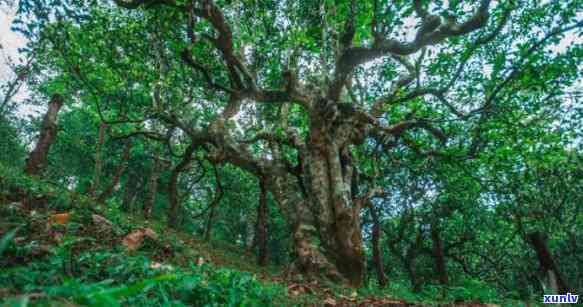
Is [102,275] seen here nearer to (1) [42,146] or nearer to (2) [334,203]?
(2) [334,203]

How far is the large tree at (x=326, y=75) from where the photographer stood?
7266 mm

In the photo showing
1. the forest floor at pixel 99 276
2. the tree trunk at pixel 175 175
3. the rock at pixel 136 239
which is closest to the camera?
the forest floor at pixel 99 276

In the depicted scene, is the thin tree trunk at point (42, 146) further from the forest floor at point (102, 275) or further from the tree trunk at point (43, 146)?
the forest floor at point (102, 275)

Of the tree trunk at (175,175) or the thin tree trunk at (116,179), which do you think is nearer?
the tree trunk at (175,175)

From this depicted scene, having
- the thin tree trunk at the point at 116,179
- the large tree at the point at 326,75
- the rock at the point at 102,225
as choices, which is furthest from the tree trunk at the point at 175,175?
the rock at the point at 102,225

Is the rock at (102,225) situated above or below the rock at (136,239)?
above

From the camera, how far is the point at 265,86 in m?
11.7

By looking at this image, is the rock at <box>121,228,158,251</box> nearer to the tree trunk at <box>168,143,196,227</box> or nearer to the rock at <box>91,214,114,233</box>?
the rock at <box>91,214,114,233</box>

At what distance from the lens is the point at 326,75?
9.17m

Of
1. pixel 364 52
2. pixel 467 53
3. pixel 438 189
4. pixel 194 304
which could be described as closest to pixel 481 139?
pixel 467 53

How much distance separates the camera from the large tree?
7266 millimetres

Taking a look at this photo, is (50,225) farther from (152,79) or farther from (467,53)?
(467,53)

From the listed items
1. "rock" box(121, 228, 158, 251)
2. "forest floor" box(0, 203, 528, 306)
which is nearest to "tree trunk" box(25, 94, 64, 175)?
"forest floor" box(0, 203, 528, 306)

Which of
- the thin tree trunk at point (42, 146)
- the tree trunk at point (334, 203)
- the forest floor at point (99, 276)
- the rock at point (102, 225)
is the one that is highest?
the thin tree trunk at point (42, 146)
